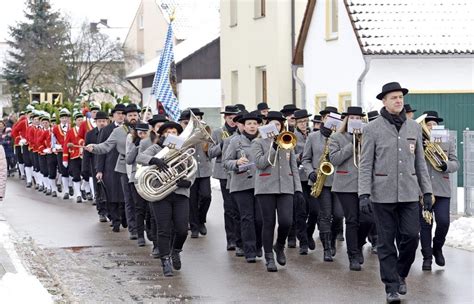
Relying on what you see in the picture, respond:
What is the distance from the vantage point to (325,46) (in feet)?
92.6

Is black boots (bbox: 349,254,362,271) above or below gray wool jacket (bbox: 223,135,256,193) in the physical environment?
below

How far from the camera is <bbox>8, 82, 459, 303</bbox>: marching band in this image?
1030 cm

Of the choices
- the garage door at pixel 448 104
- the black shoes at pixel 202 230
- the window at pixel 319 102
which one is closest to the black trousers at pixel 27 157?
the window at pixel 319 102

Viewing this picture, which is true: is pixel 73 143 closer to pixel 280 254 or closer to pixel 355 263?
pixel 280 254

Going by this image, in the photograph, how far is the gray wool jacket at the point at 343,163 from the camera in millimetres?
12469

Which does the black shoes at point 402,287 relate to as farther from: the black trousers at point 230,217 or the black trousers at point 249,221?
the black trousers at point 230,217

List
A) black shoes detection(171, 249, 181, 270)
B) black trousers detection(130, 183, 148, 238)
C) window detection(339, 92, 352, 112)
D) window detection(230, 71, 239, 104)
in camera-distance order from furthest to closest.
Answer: window detection(230, 71, 239, 104), window detection(339, 92, 352, 112), black trousers detection(130, 183, 148, 238), black shoes detection(171, 249, 181, 270)

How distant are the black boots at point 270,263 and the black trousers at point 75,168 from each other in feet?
36.3

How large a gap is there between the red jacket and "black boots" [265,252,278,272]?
33.3ft

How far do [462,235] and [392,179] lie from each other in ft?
16.0

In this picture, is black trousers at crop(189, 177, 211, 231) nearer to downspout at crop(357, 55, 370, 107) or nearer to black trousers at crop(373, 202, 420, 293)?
black trousers at crop(373, 202, 420, 293)

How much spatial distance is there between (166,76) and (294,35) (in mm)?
10747

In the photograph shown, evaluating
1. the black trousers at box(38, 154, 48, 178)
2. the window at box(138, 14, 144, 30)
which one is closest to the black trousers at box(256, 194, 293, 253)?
the black trousers at box(38, 154, 48, 178)

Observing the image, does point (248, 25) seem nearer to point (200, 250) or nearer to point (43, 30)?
point (200, 250)
